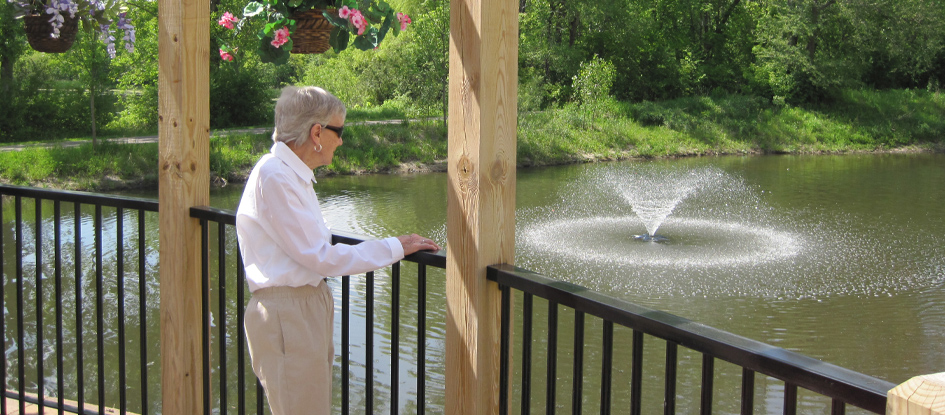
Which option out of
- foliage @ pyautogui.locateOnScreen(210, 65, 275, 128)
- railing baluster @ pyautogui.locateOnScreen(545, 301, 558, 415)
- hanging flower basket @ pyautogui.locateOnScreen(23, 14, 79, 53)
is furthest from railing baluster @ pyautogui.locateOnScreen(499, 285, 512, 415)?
foliage @ pyautogui.locateOnScreen(210, 65, 275, 128)

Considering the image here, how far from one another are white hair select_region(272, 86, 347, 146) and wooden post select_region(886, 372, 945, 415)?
1.35 meters

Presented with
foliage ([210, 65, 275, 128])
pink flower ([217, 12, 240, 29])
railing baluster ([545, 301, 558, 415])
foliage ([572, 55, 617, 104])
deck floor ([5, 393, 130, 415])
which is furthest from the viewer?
foliage ([572, 55, 617, 104])

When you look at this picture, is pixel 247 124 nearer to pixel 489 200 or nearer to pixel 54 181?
pixel 54 181

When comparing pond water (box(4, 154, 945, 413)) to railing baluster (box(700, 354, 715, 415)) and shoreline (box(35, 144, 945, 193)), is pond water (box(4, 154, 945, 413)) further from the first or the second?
railing baluster (box(700, 354, 715, 415))

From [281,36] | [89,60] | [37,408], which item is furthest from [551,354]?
[89,60]

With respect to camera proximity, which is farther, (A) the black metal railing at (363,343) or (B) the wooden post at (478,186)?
(B) the wooden post at (478,186)

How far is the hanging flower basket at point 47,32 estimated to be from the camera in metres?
3.34

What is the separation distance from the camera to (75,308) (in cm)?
466

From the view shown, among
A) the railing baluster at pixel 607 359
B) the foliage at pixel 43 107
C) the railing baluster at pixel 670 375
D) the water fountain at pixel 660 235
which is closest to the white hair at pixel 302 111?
the railing baluster at pixel 607 359

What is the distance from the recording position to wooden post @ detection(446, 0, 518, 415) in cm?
182

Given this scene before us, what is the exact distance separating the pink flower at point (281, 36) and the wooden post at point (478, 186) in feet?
2.95

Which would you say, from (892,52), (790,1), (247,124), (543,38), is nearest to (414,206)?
(247,124)

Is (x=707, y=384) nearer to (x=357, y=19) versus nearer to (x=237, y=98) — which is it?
(x=357, y=19)

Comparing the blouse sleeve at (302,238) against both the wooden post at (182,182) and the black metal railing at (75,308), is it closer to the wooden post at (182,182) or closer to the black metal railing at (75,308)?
the wooden post at (182,182)
